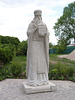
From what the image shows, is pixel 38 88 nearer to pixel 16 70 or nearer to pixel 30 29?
pixel 30 29

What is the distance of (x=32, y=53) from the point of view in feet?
16.8

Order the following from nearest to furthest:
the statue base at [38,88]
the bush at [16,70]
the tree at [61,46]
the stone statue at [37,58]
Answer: the statue base at [38,88], the stone statue at [37,58], the bush at [16,70], the tree at [61,46]

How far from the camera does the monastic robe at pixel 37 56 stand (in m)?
5.07

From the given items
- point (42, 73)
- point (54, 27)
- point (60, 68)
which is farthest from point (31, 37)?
point (54, 27)

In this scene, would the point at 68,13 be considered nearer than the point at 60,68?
No

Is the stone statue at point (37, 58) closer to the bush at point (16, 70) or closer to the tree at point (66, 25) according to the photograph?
the bush at point (16, 70)

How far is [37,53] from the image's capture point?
516cm

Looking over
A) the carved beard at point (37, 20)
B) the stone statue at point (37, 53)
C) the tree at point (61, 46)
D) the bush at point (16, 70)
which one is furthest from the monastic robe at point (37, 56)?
the tree at point (61, 46)

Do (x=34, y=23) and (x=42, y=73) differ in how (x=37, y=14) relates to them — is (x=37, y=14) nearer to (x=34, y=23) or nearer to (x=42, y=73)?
(x=34, y=23)

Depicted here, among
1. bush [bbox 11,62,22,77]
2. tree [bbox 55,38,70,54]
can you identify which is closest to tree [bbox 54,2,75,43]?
tree [bbox 55,38,70,54]

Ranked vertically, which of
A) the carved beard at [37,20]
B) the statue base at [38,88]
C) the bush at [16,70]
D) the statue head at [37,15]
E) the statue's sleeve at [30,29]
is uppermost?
the statue head at [37,15]

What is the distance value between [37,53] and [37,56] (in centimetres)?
11

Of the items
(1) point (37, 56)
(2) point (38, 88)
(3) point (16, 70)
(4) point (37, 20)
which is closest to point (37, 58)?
(1) point (37, 56)

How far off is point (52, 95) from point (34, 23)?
103 inches
